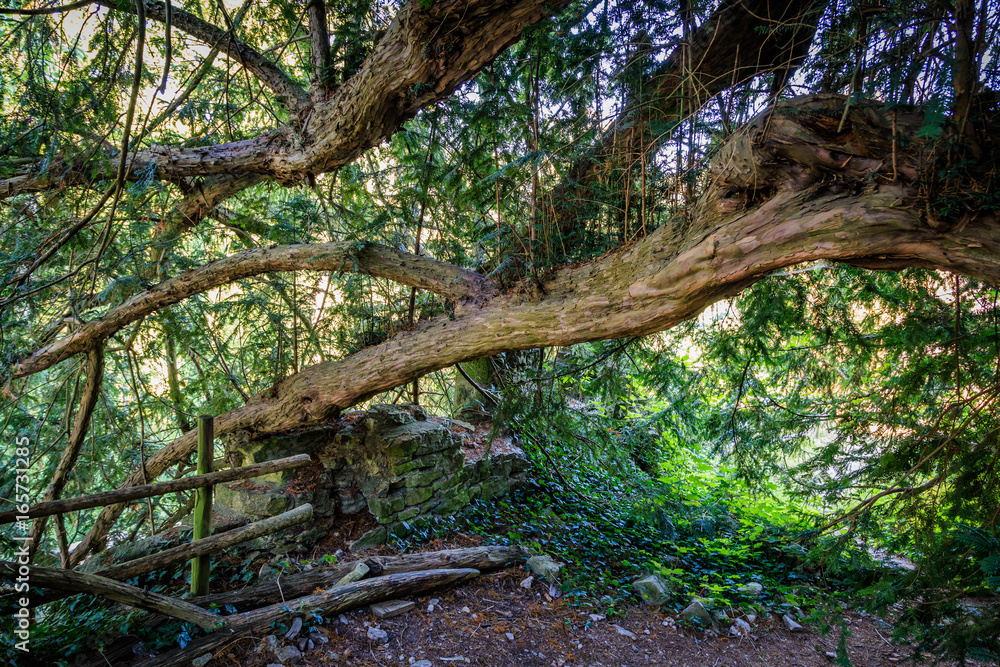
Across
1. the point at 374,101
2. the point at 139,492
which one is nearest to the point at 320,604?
the point at 139,492

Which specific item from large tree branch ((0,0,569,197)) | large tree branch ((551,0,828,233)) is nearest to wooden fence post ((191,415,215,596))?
large tree branch ((0,0,569,197))

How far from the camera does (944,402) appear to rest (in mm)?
3490

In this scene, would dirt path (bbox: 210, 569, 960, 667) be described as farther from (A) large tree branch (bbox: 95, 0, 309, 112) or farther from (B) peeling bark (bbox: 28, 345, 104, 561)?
(A) large tree branch (bbox: 95, 0, 309, 112)

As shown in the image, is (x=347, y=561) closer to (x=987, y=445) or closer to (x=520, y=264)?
(x=520, y=264)

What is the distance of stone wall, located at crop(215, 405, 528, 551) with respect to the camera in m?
4.55

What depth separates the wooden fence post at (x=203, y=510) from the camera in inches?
134

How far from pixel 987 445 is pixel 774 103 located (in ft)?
7.91

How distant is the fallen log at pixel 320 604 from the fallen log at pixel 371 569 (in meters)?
0.10

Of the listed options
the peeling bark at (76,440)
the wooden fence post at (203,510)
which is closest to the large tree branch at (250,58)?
the wooden fence post at (203,510)

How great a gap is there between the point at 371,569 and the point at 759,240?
3789mm

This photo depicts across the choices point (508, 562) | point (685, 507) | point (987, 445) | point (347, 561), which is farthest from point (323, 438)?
point (987, 445)

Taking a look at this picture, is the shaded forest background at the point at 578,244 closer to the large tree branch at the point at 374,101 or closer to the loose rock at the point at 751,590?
the large tree branch at the point at 374,101

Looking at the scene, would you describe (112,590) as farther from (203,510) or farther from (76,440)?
(76,440)

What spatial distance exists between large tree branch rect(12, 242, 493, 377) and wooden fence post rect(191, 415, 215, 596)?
5.44 ft
